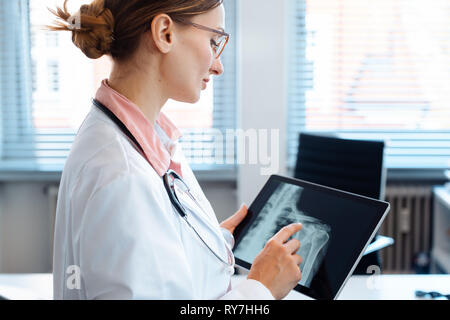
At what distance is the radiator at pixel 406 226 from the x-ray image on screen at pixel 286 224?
66.0 inches

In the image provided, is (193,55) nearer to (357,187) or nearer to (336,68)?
(357,187)

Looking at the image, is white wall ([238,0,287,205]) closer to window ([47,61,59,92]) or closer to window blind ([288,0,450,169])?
window blind ([288,0,450,169])

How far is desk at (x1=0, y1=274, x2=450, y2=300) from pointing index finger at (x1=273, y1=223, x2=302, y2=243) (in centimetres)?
39

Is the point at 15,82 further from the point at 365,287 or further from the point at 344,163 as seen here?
Result: the point at 365,287

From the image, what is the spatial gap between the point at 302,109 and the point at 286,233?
1.81m

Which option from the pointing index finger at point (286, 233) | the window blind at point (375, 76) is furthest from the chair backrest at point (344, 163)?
the pointing index finger at point (286, 233)

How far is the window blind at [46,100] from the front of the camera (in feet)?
8.34

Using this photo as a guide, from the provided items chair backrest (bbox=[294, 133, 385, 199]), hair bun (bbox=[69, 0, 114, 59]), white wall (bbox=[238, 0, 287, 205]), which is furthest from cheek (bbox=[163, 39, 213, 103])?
white wall (bbox=[238, 0, 287, 205])

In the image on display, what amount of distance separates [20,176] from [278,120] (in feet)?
4.81

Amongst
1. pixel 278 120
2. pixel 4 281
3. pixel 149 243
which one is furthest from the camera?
pixel 278 120

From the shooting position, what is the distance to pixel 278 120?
246cm

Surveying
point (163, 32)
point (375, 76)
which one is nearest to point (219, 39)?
point (163, 32)

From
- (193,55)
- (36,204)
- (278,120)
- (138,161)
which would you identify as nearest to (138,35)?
(193,55)

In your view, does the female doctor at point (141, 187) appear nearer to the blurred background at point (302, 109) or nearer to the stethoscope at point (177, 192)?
the stethoscope at point (177, 192)
